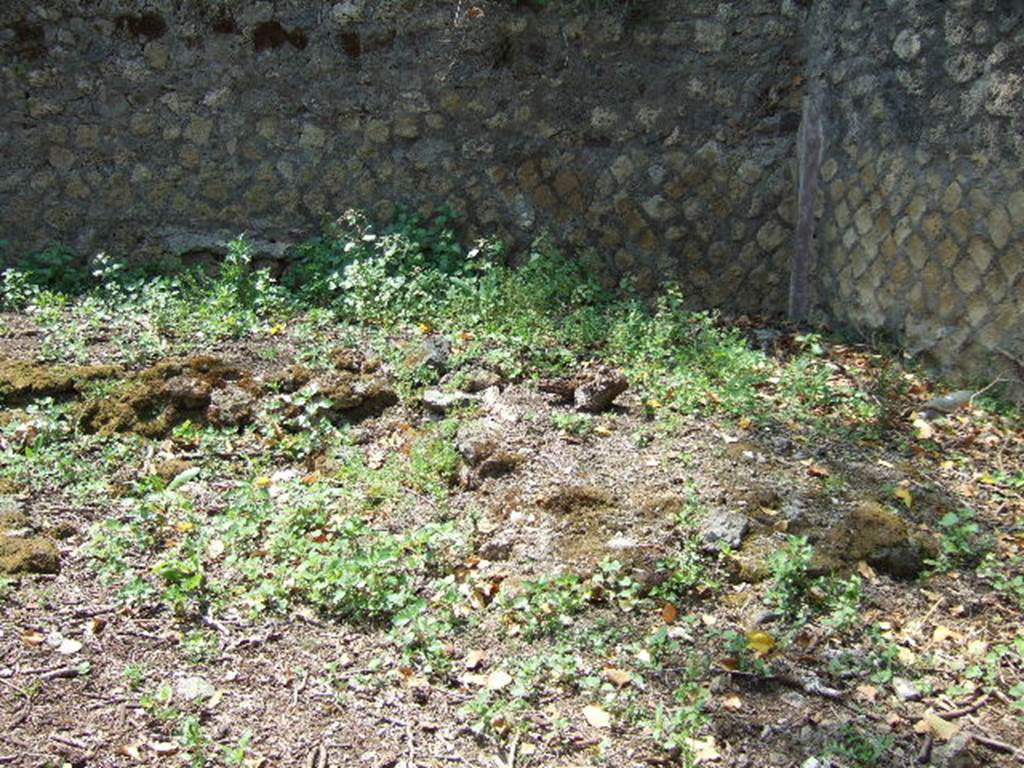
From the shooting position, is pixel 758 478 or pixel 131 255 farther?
pixel 131 255

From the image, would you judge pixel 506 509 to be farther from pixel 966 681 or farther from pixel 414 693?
pixel 966 681

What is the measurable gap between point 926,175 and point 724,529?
7.41ft

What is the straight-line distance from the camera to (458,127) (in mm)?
6133

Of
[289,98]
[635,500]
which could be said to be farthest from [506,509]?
[289,98]

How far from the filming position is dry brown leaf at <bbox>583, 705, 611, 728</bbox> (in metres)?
2.91

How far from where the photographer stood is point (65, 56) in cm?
614

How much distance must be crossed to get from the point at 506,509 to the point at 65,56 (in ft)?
12.8

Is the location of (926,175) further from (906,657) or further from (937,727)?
(937,727)

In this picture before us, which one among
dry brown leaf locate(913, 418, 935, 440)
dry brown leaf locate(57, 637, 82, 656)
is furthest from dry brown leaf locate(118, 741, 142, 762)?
Result: dry brown leaf locate(913, 418, 935, 440)

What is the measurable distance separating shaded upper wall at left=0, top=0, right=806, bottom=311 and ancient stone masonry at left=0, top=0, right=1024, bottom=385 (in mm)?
11

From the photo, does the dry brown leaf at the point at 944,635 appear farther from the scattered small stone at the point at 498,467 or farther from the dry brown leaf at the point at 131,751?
the dry brown leaf at the point at 131,751

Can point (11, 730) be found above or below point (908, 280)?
below

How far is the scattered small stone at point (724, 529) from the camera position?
354 centimetres

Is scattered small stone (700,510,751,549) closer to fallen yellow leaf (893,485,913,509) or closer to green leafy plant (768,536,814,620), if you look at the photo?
green leafy plant (768,536,814,620)
